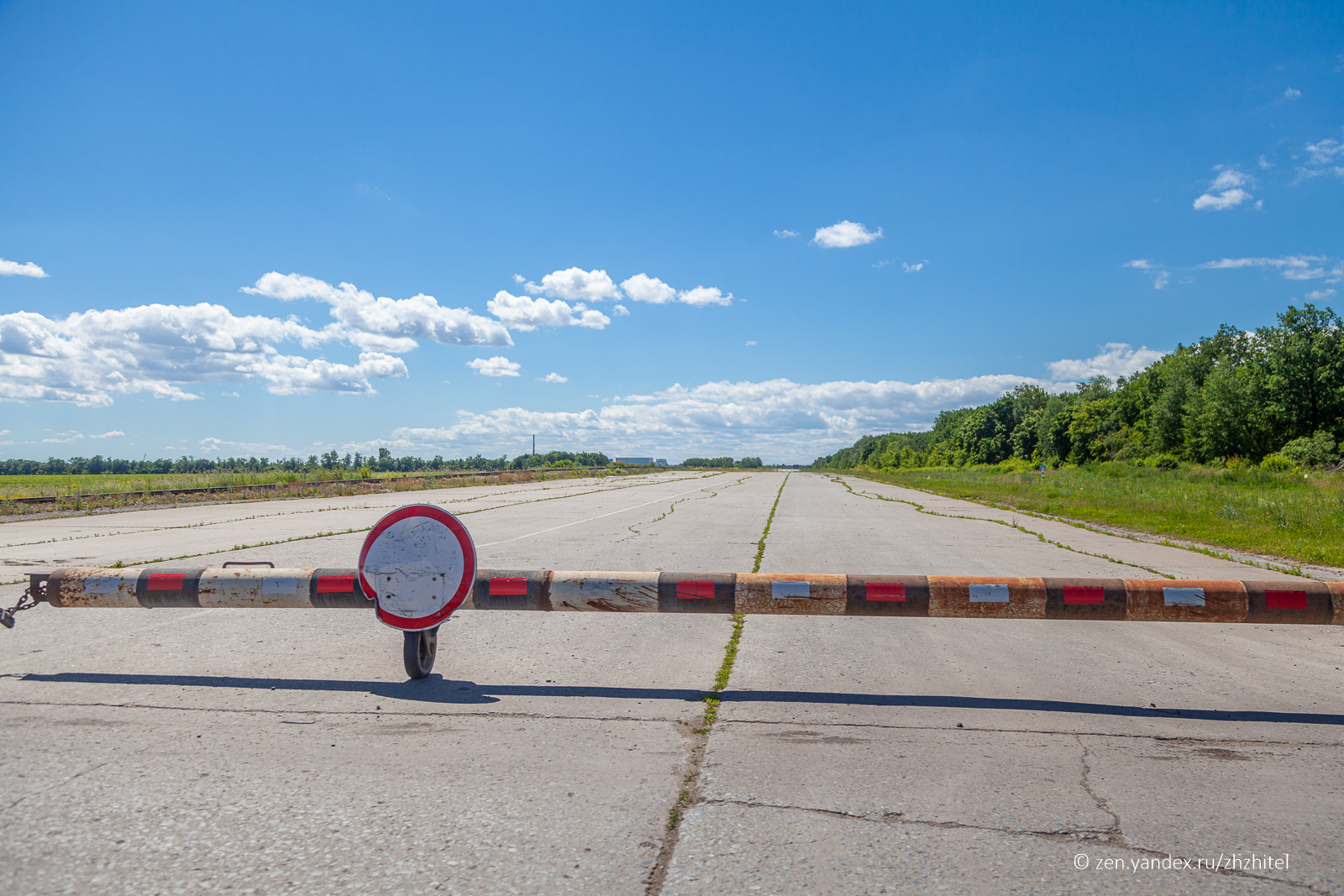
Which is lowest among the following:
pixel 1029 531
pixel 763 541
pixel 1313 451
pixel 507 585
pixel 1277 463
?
pixel 1029 531

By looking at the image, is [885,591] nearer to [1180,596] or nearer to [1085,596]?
[1085,596]

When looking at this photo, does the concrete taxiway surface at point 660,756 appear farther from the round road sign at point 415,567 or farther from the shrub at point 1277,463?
the shrub at point 1277,463

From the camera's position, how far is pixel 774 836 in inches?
115

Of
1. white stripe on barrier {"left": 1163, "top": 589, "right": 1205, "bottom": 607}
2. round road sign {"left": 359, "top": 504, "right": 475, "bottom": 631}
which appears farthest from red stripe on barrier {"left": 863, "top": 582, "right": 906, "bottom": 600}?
round road sign {"left": 359, "top": 504, "right": 475, "bottom": 631}

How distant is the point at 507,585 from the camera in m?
5.13

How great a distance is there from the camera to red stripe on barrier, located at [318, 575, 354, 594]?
16.8ft

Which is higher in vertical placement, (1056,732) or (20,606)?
(20,606)

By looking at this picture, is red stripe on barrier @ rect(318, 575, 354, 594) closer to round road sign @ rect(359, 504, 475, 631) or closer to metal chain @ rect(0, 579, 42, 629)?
round road sign @ rect(359, 504, 475, 631)

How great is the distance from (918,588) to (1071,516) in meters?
19.9

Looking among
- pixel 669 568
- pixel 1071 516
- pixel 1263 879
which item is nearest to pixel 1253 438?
pixel 1071 516

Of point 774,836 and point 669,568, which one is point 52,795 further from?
point 669,568

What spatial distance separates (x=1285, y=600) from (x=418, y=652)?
5.82 m

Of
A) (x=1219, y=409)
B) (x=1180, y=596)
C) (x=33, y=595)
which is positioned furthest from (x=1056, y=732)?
(x=1219, y=409)

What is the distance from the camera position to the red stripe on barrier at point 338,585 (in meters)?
5.12
